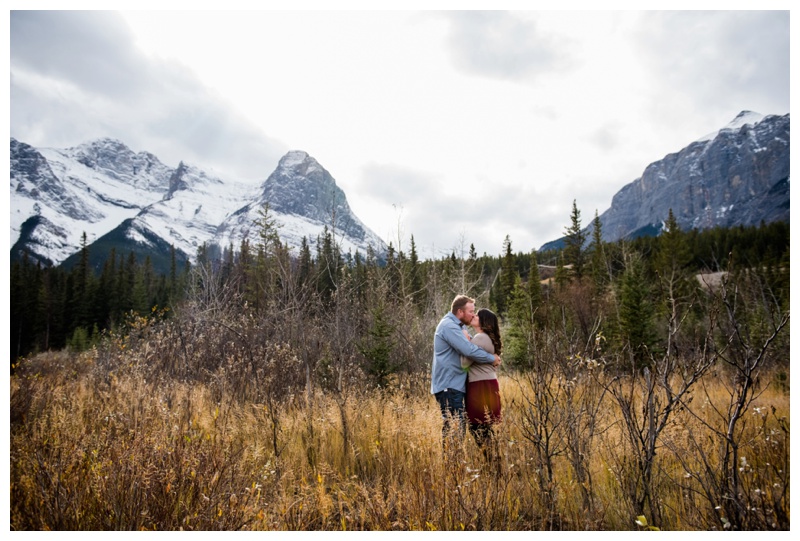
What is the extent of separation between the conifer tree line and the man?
547mm

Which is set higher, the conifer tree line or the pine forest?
the conifer tree line

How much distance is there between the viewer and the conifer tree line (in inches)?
289

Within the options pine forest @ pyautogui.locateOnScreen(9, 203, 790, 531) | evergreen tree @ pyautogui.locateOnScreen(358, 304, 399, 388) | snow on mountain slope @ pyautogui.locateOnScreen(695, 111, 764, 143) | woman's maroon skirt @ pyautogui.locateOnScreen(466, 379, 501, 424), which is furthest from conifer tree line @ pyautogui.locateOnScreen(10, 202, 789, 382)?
snow on mountain slope @ pyautogui.locateOnScreen(695, 111, 764, 143)

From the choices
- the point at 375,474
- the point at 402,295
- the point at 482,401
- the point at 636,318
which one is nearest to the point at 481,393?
the point at 482,401

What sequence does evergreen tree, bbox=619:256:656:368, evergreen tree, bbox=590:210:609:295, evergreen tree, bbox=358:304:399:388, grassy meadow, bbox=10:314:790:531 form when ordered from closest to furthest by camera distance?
grassy meadow, bbox=10:314:790:531
evergreen tree, bbox=358:304:399:388
evergreen tree, bbox=619:256:656:368
evergreen tree, bbox=590:210:609:295

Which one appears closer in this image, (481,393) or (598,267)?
(481,393)

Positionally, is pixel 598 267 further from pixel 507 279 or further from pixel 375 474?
pixel 375 474

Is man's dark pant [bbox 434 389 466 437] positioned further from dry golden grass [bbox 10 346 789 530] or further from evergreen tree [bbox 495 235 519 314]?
evergreen tree [bbox 495 235 519 314]

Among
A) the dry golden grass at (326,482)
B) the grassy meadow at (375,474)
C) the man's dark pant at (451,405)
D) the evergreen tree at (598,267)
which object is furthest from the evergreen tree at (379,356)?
the evergreen tree at (598,267)

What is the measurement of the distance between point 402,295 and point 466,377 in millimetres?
8621

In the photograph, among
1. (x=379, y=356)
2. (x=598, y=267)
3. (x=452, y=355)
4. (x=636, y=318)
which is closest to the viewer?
(x=452, y=355)

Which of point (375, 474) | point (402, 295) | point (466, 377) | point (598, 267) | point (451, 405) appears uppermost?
point (598, 267)

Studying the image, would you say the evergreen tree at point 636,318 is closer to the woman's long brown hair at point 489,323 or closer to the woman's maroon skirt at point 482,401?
the woman's long brown hair at point 489,323

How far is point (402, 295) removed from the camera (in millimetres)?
12508
